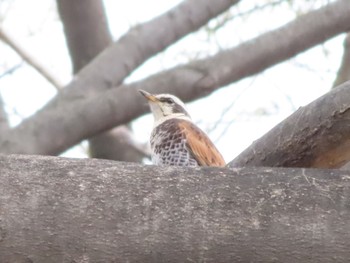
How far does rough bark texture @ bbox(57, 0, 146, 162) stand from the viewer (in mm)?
→ 6641

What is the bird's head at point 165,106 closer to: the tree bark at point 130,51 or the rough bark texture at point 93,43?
the tree bark at point 130,51

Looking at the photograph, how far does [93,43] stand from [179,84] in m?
1.25

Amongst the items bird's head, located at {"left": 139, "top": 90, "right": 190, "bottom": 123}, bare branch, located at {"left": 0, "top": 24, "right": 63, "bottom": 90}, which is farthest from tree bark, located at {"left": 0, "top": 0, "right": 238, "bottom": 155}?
bare branch, located at {"left": 0, "top": 24, "right": 63, "bottom": 90}

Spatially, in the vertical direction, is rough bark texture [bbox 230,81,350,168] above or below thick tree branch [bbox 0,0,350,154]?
below

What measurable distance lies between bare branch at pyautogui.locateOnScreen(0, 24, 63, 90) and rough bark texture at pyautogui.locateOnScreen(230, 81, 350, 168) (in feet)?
16.7

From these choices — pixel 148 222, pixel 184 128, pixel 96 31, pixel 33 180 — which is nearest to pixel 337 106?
pixel 148 222

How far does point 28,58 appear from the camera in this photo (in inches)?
317

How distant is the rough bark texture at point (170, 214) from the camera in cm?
247

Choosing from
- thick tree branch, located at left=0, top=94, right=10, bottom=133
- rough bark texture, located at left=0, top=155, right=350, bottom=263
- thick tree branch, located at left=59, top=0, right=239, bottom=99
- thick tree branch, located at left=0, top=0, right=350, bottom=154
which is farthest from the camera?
thick tree branch, located at left=59, top=0, right=239, bottom=99

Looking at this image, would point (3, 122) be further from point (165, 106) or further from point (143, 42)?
point (165, 106)

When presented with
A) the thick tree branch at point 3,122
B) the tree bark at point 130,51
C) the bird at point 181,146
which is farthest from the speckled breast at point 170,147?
the thick tree branch at point 3,122

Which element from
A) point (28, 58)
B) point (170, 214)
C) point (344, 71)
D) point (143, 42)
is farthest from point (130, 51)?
point (170, 214)

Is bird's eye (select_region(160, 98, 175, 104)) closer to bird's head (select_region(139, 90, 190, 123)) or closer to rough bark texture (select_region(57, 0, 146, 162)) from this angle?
bird's head (select_region(139, 90, 190, 123))

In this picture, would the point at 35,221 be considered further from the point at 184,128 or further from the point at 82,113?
the point at 82,113
